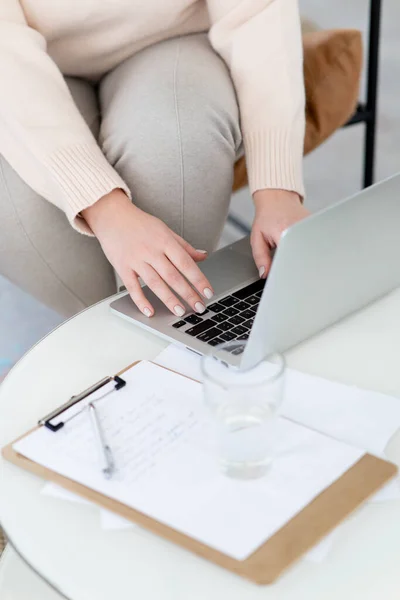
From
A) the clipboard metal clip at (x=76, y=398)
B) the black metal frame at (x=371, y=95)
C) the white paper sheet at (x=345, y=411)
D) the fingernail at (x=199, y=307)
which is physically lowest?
the black metal frame at (x=371, y=95)

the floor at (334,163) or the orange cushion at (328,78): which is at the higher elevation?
the orange cushion at (328,78)

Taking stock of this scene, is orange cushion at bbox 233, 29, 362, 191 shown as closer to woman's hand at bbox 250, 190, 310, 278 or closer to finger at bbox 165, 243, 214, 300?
woman's hand at bbox 250, 190, 310, 278

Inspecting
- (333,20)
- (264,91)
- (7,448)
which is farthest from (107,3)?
(333,20)

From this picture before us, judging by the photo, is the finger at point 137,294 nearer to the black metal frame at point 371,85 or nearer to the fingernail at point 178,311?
the fingernail at point 178,311

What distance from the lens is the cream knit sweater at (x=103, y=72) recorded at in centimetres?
110

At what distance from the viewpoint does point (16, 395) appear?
0.78 m

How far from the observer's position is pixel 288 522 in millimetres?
580

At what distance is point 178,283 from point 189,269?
0.02 meters

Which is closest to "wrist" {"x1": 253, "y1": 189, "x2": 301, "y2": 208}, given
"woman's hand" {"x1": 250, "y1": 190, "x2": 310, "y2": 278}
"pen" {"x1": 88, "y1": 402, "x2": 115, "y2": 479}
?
"woman's hand" {"x1": 250, "y1": 190, "x2": 310, "y2": 278}

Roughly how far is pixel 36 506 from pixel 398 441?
0.30 meters

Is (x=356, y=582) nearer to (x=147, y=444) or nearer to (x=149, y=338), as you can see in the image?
(x=147, y=444)

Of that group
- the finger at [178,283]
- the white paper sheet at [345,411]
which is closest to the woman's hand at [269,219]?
the finger at [178,283]

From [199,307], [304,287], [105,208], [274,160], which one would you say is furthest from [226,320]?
[274,160]

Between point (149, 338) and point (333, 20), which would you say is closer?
point (149, 338)
